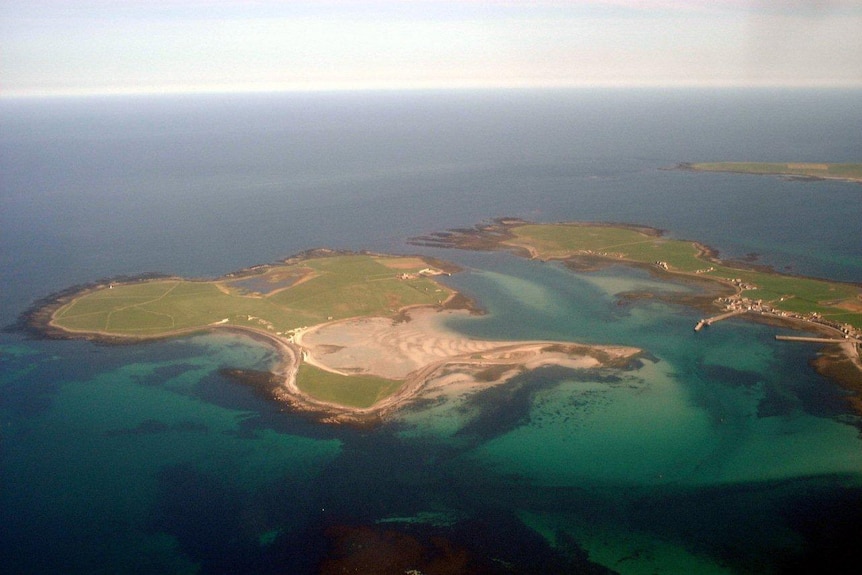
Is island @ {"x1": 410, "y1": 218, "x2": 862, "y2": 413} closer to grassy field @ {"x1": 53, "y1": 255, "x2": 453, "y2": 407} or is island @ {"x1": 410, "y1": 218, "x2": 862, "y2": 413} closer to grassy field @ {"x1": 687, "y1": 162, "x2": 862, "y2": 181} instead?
grassy field @ {"x1": 53, "y1": 255, "x2": 453, "y2": 407}

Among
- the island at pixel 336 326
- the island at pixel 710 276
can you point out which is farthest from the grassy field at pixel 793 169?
the island at pixel 336 326

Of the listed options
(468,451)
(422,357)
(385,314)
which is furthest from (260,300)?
(468,451)

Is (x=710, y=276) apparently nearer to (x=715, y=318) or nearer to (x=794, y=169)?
(x=715, y=318)

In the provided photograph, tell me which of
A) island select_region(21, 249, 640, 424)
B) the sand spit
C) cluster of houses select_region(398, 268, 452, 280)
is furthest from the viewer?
cluster of houses select_region(398, 268, 452, 280)

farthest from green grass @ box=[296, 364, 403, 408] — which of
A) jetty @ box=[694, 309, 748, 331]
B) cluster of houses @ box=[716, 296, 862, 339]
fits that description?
cluster of houses @ box=[716, 296, 862, 339]

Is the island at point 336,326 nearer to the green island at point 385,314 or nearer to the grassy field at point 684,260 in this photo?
the green island at point 385,314

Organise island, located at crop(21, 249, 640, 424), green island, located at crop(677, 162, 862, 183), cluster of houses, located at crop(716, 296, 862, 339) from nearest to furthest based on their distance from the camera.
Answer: island, located at crop(21, 249, 640, 424), cluster of houses, located at crop(716, 296, 862, 339), green island, located at crop(677, 162, 862, 183)
